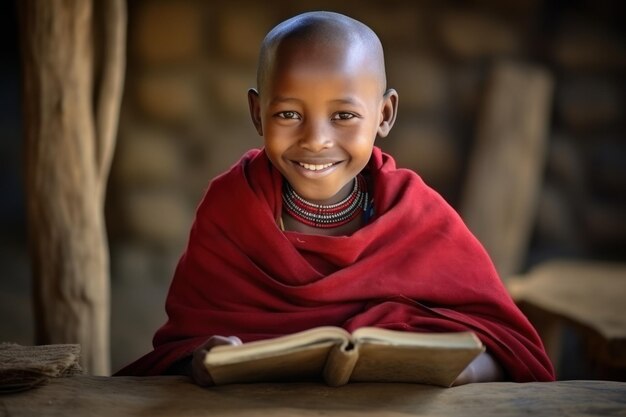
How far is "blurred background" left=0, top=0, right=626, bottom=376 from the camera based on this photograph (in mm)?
4465

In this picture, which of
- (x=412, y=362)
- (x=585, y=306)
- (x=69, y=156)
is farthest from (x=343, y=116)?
(x=585, y=306)

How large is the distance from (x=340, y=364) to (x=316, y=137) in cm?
43

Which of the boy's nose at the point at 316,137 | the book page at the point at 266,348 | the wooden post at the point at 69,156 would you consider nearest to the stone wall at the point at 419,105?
the wooden post at the point at 69,156

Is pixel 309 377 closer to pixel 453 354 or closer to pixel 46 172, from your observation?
pixel 453 354

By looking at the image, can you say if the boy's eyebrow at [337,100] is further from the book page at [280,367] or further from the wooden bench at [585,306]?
the wooden bench at [585,306]

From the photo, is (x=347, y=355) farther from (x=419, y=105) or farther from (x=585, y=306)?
(x=419, y=105)

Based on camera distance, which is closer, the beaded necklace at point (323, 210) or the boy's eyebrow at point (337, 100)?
the boy's eyebrow at point (337, 100)

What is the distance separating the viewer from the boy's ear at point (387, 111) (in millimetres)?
1957

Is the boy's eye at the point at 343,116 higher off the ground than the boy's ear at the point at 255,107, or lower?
lower

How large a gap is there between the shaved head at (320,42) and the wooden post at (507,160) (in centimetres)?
276

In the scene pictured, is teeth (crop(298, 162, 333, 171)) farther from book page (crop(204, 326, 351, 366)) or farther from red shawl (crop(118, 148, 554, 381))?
book page (crop(204, 326, 351, 366))

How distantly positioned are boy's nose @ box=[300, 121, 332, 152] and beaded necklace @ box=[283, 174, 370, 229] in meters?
0.19

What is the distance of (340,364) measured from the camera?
4.99 feet

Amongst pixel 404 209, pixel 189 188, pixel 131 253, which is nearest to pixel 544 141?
pixel 189 188
